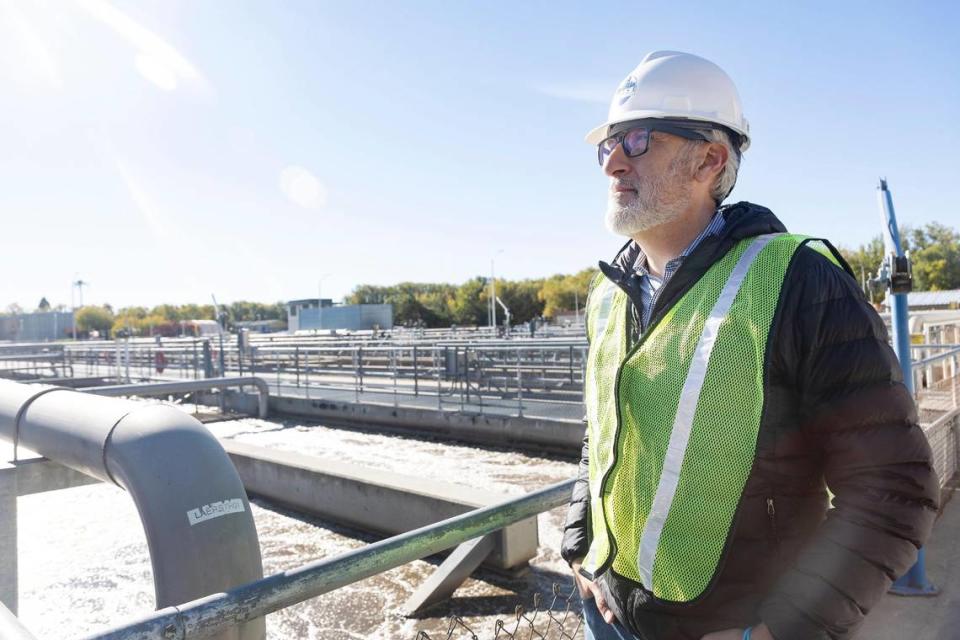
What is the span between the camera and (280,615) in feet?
17.6

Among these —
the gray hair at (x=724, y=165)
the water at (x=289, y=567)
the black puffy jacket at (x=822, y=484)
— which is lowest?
the water at (x=289, y=567)

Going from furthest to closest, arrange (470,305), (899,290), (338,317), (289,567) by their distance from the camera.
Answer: (470,305) → (338,317) → (289,567) → (899,290)

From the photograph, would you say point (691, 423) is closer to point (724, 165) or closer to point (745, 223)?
point (745, 223)

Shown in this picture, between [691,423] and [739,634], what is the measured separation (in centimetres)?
39

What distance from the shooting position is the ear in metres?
1.54

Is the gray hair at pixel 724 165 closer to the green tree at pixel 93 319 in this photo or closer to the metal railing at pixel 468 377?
the metal railing at pixel 468 377

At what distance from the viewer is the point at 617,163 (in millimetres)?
1585

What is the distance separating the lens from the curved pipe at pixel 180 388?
421 inches

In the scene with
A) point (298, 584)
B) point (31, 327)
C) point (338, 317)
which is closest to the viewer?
point (298, 584)

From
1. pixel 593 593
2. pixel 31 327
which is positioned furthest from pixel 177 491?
pixel 31 327

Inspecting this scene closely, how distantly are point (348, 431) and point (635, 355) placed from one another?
Answer: 12.4 m

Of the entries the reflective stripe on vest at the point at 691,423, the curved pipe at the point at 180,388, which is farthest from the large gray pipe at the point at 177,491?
the curved pipe at the point at 180,388

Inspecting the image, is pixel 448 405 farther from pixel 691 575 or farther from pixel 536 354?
pixel 691 575

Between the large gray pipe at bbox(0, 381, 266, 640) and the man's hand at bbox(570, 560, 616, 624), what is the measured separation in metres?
1.07
